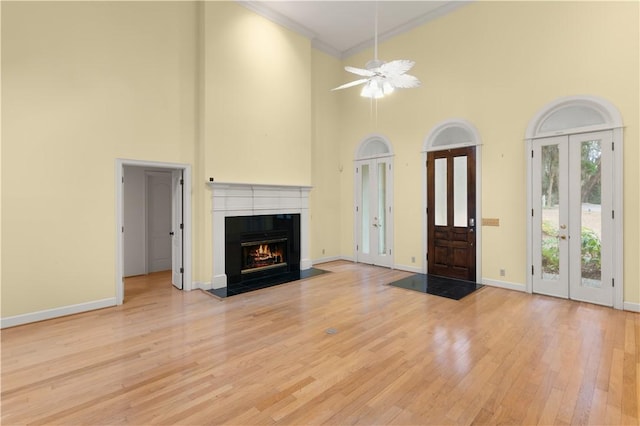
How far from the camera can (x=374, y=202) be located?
735 cm

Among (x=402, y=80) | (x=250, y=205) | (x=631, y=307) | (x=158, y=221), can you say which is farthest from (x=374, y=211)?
(x=158, y=221)

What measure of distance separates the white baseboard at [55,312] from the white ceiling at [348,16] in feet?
18.3

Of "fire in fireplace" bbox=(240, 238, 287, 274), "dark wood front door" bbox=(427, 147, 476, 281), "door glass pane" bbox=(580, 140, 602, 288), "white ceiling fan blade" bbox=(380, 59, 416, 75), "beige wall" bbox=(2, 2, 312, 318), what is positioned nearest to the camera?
"white ceiling fan blade" bbox=(380, 59, 416, 75)

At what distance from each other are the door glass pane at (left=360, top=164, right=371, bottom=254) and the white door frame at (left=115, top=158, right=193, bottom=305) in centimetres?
402

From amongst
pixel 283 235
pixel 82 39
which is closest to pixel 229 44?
pixel 82 39

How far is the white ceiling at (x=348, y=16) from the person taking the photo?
5.88m

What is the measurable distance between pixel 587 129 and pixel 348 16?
470 centimetres

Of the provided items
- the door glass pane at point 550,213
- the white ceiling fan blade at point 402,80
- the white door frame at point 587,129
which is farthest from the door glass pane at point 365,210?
the white ceiling fan blade at point 402,80

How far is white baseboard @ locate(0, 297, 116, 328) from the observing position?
3.83m

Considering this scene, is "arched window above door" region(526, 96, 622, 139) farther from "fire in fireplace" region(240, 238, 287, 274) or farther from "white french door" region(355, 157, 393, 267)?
"fire in fireplace" region(240, 238, 287, 274)

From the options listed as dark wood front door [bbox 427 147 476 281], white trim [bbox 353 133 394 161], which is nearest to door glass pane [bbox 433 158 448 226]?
dark wood front door [bbox 427 147 476 281]

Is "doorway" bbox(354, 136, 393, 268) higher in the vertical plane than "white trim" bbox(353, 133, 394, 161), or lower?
lower

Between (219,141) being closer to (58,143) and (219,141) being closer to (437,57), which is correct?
(58,143)

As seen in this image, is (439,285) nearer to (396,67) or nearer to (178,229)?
(396,67)
